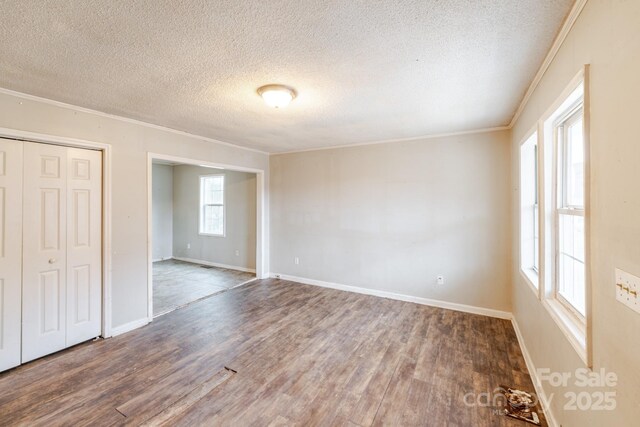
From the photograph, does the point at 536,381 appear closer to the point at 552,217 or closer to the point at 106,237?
the point at 552,217

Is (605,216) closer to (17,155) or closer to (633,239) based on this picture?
(633,239)

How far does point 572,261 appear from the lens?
180cm

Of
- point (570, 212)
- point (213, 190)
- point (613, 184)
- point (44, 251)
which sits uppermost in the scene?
point (213, 190)

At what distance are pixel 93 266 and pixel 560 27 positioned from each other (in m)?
4.53

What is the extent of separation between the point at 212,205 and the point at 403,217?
4792mm

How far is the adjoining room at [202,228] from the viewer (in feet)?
18.1

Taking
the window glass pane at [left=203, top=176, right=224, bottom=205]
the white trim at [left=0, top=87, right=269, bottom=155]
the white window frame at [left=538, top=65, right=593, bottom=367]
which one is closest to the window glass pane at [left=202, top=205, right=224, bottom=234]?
the window glass pane at [left=203, top=176, right=224, bottom=205]

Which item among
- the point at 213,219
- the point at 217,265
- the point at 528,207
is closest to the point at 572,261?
the point at 528,207

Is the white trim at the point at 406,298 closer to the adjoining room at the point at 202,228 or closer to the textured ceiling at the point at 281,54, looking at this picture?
the adjoining room at the point at 202,228

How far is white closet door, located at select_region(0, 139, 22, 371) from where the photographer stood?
7.83ft

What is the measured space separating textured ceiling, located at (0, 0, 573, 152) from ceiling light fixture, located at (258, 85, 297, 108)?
8 centimetres

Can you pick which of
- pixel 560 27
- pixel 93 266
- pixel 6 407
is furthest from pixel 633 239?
pixel 93 266

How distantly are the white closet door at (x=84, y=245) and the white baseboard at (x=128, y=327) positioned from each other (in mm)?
155

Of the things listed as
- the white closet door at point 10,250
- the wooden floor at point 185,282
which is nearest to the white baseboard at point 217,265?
the wooden floor at point 185,282
